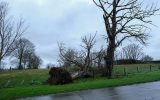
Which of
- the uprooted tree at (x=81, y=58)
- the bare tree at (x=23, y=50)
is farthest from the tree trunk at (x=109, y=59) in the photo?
the bare tree at (x=23, y=50)

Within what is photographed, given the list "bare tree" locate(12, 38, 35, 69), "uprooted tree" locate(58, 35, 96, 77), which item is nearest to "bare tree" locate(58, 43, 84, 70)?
"uprooted tree" locate(58, 35, 96, 77)

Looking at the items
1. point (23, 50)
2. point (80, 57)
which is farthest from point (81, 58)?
point (23, 50)

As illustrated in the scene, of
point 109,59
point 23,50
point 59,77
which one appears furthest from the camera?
point 23,50

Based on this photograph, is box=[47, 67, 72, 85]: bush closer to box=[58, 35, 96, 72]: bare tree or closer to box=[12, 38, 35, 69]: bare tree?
box=[58, 35, 96, 72]: bare tree

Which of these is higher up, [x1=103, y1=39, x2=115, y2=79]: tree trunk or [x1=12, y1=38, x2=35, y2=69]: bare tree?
[x1=12, y1=38, x2=35, y2=69]: bare tree

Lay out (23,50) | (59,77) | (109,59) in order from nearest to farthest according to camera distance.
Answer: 1. (59,77)
2. (109,59)
3. (23,50)

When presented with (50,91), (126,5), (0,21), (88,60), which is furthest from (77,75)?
(0,21)

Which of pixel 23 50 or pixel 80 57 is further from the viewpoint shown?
pixel 23 50

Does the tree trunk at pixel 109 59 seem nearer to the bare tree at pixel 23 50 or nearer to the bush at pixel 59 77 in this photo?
the bush at pixel 59 77

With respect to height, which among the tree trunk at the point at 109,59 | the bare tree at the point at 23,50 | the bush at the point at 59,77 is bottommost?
the bush at the point at 59,77

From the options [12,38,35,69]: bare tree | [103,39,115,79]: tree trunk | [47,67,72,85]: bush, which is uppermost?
[12,38,35,69]: bare tree

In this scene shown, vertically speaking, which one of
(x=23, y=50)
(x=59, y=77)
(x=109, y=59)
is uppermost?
(x=23, y=50)

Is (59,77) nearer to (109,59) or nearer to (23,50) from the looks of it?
(109,59)

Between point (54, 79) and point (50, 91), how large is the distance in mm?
8492
